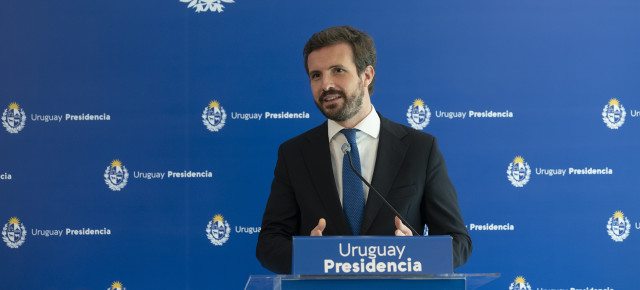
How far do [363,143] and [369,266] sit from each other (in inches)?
36.0

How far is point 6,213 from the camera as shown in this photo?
359cm

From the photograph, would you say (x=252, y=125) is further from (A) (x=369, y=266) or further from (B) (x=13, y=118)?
(A) (x=369, y=266)

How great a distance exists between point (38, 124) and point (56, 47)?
48cm

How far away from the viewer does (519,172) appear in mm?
3572

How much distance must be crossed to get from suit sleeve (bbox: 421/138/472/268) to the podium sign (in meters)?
0.69

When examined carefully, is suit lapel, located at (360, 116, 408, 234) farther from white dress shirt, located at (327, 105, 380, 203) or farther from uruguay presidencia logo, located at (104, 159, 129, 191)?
uruguay presidencia logo, located at (104, 159, 129, 191)

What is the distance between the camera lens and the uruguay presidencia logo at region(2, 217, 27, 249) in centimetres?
358

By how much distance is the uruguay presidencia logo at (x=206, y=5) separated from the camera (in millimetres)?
3656

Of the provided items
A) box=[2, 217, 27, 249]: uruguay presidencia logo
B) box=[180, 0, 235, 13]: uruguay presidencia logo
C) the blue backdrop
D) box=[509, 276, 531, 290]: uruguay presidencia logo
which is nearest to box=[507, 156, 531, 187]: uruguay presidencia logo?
the blue backdrop

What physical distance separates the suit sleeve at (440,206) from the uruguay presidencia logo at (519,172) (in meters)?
1.58

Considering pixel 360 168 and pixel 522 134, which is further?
pixel 522 134

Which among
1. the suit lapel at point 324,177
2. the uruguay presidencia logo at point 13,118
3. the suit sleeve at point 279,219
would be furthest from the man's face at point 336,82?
the uruguay presidencia logo at point 13,118

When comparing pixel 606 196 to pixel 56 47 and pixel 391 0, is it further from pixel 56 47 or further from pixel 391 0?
pixel 56 47

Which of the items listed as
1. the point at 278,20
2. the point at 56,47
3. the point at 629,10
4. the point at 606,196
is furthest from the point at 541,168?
the point at 56,47
